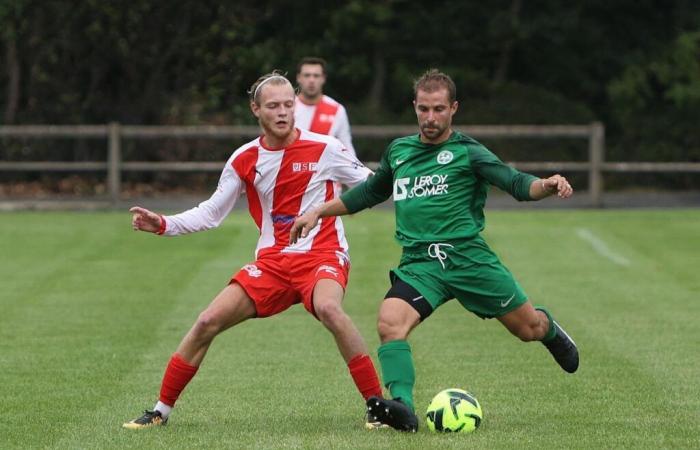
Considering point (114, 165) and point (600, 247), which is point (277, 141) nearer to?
point (600, 247)

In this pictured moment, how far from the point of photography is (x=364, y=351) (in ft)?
24.3

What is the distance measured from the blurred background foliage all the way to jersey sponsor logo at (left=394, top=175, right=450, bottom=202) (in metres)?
20.5

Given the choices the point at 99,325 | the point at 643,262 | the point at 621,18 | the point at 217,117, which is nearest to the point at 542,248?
the point at 643,262

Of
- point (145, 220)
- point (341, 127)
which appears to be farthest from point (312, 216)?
point (341, 127)

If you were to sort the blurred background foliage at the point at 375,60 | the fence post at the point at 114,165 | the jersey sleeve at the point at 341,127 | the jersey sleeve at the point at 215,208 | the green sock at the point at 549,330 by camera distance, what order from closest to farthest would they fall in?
the jersey sleeve at the point at 215,208 → the green sock at the point at 549,330 → the jersey sleeve at the point at 341,127 → the fence post at the point at 114,165 → the blurred background foliage at the point at 375,60

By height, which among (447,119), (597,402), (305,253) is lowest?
(597,402)

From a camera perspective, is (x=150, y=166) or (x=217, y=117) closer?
(x=150, y=166)

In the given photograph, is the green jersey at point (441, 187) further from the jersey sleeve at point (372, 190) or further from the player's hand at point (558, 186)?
the player's hand at point (558, 186)

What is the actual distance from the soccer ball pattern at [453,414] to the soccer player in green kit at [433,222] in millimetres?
148

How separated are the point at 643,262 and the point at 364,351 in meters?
9.95

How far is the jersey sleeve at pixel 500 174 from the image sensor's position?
7188 millimetres

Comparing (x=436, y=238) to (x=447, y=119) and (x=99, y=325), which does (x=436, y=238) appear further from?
(x=99, y=325)

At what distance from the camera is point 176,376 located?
7512mm

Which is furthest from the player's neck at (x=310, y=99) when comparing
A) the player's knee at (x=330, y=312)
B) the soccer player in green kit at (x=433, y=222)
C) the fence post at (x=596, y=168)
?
the fence post at (x=596, y=168)
